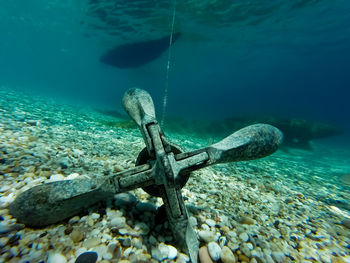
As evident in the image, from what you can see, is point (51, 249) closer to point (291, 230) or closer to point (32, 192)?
point (32, 192)

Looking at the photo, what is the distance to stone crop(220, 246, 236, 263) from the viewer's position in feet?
4.92

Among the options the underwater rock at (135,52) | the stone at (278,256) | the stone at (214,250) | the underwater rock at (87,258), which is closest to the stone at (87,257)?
the underwater rock at (87,258)

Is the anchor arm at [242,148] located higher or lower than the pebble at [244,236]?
higher

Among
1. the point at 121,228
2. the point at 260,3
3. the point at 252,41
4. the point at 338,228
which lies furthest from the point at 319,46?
the point at 121,228

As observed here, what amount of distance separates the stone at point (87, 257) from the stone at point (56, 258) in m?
0.11

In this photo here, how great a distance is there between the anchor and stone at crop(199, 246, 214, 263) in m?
0.08

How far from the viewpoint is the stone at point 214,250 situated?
151cm

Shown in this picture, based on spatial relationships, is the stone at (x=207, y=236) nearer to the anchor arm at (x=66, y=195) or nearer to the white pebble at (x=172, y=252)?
the white pebble at (x=172, y=252)

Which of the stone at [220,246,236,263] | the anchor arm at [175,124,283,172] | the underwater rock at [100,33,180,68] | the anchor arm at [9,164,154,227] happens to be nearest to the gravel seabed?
the stone at [220,246,236,263]

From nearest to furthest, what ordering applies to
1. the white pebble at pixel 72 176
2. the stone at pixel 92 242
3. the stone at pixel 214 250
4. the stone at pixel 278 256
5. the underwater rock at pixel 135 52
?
1. the stone at pixel 92 242
2. the stone at pixel 214 250
3. the stone at pixel 278 256
4. the white pebble at pixel 72 176
5. the underwater rock at pixel 135 52

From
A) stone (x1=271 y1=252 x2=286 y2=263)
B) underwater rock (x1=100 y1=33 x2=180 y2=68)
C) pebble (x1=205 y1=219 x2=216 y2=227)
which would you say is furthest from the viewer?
underwater rock (x1=100 y1=33 x2=180 y2=68)

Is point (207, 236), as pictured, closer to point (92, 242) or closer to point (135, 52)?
point (92, 242)

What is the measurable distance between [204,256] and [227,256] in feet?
0.75

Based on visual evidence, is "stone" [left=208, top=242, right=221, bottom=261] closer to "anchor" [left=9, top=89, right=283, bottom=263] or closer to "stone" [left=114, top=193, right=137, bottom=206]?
"anchor" [left=9, top=89, right=283, bottom=263]
